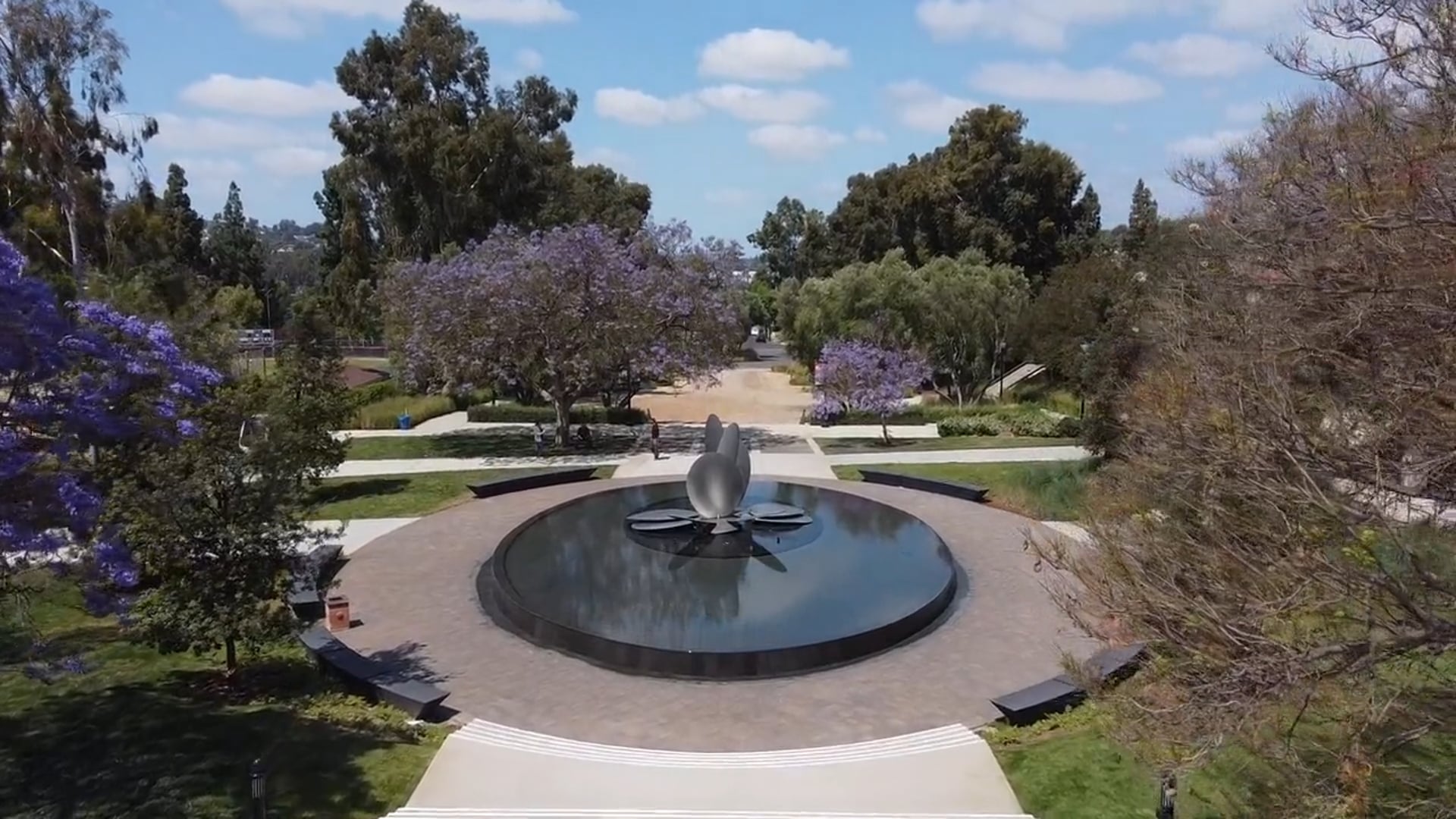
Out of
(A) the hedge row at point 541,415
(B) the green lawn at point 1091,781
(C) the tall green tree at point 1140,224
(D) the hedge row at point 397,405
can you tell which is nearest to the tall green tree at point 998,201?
(C) the tall green tree at point 1140,224

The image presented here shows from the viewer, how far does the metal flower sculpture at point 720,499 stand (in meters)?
18.5

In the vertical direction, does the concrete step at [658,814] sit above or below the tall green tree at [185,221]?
below

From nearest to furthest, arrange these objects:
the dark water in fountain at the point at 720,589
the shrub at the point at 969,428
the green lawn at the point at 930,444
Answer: the dark water in fountain at the point at 720,589, the green lawn at the point at 930,444, the shrub at the point at 969,428

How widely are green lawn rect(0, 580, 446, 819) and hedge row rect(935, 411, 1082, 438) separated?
24.6m

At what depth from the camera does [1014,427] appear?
33406 millimetres

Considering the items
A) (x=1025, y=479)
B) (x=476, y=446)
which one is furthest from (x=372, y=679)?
(x=476, y=446)

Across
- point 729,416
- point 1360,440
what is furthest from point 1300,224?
point 729,416

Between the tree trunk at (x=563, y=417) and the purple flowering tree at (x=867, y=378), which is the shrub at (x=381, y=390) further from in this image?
the purple flowering tree at (x=867, y=378)

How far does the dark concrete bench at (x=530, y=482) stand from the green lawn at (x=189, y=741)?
1011cm

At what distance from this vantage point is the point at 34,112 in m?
27.8

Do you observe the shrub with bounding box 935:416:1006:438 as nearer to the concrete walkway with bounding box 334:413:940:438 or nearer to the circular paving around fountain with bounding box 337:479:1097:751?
the concrete walkway with bounding box 334:413:940:438

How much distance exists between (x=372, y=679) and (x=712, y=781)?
4976mm

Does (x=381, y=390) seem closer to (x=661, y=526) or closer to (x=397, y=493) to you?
(x=397, y=493)

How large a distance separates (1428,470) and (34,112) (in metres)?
34.3
